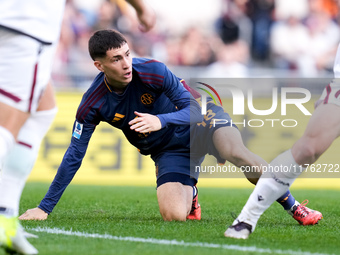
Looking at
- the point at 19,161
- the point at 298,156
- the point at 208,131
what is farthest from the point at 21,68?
the point at 208,131

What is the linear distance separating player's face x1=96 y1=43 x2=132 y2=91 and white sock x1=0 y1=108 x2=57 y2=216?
A: 5.41 ft

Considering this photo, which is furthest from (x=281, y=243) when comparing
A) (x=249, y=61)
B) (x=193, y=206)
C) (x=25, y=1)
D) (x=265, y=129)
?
(x=249, y=61)

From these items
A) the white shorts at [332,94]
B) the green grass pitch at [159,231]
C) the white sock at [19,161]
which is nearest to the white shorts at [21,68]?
the white sock at [19,161]

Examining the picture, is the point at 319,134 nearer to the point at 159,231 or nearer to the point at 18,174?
the point at 159,231

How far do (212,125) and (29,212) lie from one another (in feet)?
5.82

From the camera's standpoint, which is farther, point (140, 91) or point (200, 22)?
point (200, 22)

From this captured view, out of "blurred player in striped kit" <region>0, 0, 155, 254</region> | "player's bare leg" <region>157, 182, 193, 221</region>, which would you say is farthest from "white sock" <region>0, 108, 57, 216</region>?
"player's bare leg" <region>157, 182, 193, 221</region>

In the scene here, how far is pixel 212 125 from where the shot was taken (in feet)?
18.1

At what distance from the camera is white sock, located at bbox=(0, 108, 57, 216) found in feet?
10.4

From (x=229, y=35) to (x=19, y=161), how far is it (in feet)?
31.0

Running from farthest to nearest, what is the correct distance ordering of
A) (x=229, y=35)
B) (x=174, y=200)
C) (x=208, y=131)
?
1. (x=229, y=35)
2. (x=208, y=131)
3. (x=174, y=200)

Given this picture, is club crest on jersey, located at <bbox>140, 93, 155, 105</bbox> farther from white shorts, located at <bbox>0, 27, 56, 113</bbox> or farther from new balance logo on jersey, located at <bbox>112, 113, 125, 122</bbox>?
white shorts, located at <bbox>0, 27, 56, 113</bbox>

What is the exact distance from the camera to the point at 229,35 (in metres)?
12.2

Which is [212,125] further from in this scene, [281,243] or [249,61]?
[249,61]
